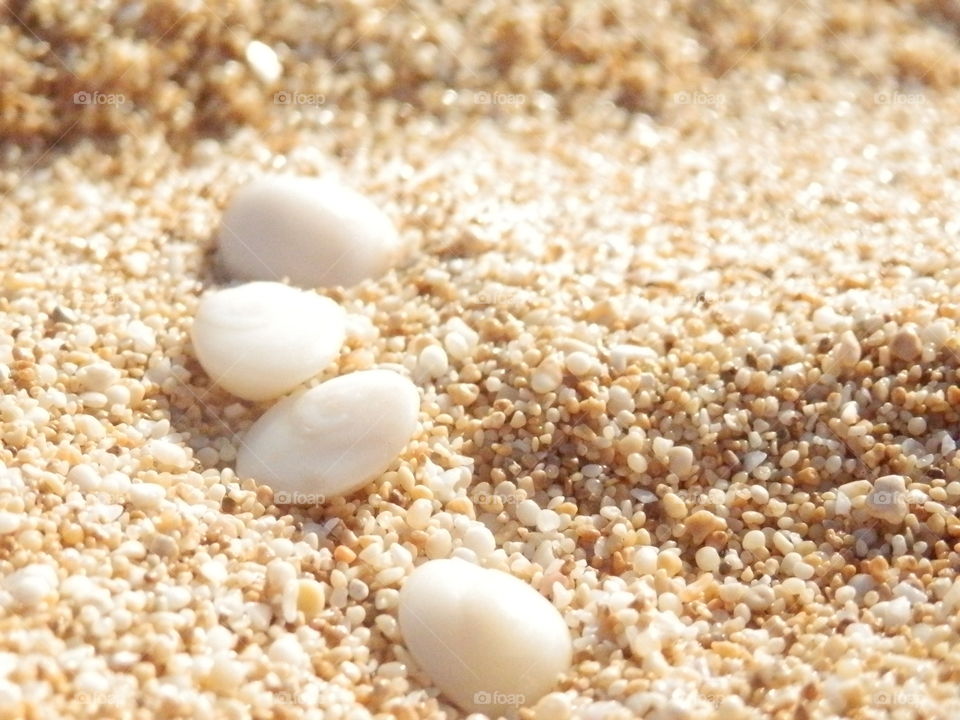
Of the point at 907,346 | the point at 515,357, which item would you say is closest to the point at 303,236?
the point at 515,357

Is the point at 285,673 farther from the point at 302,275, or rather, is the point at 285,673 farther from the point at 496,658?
the point at 302,275

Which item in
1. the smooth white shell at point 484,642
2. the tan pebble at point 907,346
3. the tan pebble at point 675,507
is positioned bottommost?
the smooth white shell at point 484,642

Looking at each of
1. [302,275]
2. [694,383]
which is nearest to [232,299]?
[302,275]

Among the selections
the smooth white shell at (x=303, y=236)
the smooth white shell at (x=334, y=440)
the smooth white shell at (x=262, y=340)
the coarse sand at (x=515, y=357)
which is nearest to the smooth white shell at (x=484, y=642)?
the coarse sand at (x=515, y=357)

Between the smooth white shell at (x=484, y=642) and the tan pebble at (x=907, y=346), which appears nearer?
the smooth white shell at (x=484, y=642)

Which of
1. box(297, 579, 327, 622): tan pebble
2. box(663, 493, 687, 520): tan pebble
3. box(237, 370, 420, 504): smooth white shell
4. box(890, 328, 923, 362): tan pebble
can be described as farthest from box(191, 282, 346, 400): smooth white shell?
box(890, 328, 923, 362): tan pebble

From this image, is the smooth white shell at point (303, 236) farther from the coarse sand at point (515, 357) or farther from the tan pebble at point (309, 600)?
the tan pebble at point (309, 600)

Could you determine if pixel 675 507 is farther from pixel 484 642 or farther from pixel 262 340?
pixel 262 340
